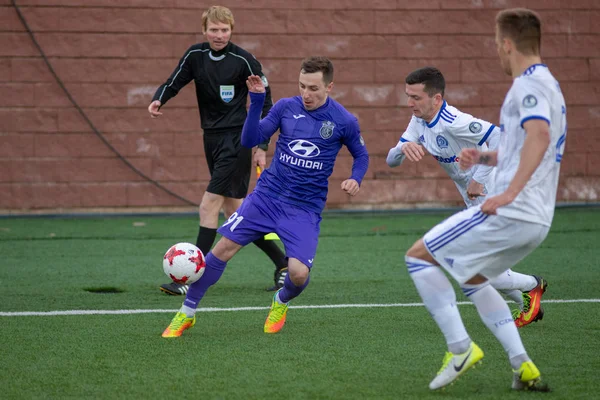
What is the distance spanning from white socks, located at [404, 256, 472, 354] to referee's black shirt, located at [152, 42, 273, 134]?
349cm

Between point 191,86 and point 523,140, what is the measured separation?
821 cm

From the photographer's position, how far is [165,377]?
452cm

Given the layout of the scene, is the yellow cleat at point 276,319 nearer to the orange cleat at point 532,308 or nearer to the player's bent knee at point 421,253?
the orange cleat at point 532,308

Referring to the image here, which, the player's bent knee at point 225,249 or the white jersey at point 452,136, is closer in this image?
the player's bent knee at point 225,249

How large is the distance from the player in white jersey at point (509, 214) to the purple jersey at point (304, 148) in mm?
1570

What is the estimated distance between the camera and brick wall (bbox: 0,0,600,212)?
1156cm

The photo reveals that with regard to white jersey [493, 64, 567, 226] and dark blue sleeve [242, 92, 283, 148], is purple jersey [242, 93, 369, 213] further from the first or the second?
white jersey [493, 64, 567, 226]

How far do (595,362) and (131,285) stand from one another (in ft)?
12.8

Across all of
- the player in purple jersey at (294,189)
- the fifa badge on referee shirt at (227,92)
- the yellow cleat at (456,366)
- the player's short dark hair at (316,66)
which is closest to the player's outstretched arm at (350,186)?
the player in purple jersey at (294,189)

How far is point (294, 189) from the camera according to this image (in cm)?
575

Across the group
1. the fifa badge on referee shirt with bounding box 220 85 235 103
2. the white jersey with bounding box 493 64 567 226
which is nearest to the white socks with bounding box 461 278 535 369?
the white jersey with bounding box 493 64 567 226

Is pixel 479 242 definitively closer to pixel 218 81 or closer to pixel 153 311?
pixel 153 311

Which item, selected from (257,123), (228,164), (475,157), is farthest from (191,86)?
(475,157)

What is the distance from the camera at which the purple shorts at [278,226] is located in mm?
5645
